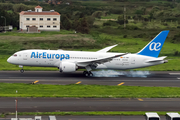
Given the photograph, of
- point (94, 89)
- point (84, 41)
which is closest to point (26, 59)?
point (94, 89)

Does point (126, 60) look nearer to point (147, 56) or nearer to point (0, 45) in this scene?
point (147, 56)

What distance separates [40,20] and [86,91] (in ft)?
230

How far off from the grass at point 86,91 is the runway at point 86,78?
2984mm

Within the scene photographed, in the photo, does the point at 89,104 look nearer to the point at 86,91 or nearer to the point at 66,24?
the point at 86,91

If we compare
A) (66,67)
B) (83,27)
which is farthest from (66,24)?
(66,67)

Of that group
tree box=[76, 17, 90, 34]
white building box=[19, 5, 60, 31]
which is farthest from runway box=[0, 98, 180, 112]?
tree box=[76, 17, 90, 34]

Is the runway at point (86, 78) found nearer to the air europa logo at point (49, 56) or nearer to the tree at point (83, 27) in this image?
the air europa logo at point (49, 56)

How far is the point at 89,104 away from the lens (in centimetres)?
2848

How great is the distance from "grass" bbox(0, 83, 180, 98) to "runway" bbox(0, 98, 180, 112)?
1.52 meters

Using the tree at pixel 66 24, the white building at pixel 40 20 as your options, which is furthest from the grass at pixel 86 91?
the tree at pixel 66 24

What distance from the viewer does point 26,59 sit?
44531 mm

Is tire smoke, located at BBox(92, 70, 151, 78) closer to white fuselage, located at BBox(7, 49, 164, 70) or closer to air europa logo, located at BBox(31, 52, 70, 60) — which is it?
white fuselage, located at BBox(7, 49, 164, 70)

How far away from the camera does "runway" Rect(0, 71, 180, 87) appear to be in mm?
40438

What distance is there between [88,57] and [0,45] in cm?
3556
